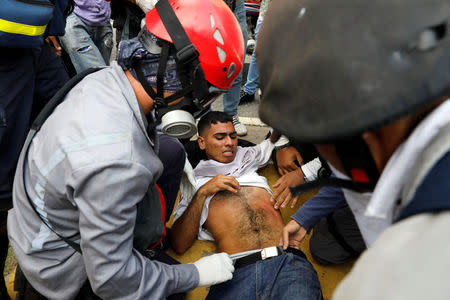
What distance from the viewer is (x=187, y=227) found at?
8.81 feet

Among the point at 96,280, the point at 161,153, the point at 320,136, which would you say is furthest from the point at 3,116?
the point at 320,136

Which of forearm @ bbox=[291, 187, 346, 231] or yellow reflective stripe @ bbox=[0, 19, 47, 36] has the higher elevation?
yellow reflective stripe @ bbox=[0, 19, 47, 36]

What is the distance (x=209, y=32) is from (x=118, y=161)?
93cm

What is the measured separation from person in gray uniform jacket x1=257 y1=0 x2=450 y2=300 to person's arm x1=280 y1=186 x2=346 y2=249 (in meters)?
1.30

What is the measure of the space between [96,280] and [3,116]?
4.35 ft

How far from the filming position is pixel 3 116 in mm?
2035

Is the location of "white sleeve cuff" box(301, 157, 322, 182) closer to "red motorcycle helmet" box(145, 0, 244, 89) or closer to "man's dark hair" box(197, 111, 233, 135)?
"man's dark hair" box(197, 111, 233, 135)

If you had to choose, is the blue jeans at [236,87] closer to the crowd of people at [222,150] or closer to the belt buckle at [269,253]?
the crowd of people at [222,150]

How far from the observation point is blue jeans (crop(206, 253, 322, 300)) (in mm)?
2066

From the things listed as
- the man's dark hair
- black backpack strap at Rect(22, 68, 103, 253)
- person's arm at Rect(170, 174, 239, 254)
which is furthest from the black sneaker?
black backpack strap at Rect(22, 68, 103, 253)

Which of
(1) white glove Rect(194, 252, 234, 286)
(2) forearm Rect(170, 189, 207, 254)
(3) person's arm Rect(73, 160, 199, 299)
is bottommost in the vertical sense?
(2) forearm Rect(170, 189, 207, 254)

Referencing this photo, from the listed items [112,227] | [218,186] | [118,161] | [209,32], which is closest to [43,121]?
[118,161]

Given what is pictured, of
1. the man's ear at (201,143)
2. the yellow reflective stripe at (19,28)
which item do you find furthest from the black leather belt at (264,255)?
the yellow reflective stripe at (19,28)

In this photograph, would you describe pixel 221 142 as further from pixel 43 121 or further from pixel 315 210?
pixel 43 121
